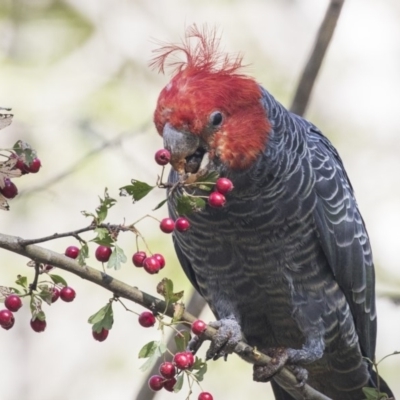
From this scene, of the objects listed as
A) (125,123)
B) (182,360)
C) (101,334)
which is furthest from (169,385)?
(125,123)

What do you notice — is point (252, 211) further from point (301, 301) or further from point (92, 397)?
point (92, 397)

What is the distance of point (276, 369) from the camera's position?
4203 mm

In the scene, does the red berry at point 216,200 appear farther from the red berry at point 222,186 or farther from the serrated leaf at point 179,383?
the serrated leaf at point 179,383

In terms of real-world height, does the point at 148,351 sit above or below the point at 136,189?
below

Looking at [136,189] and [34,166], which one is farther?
[34,166]

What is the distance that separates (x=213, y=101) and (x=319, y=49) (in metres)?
1.05

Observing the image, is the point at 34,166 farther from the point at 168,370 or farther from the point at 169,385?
the point at 169,385

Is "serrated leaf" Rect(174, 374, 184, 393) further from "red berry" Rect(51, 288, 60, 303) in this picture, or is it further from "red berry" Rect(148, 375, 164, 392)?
"red berry" Rect(51, 288, 60, 303)

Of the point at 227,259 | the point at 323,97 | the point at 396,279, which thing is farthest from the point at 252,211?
the point at 323,97

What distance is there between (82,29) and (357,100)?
3.35 meters

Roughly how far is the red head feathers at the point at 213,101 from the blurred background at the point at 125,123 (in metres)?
2.49

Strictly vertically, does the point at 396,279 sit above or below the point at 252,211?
above

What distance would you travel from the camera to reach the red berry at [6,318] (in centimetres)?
280

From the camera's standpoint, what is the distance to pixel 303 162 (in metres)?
4.82
